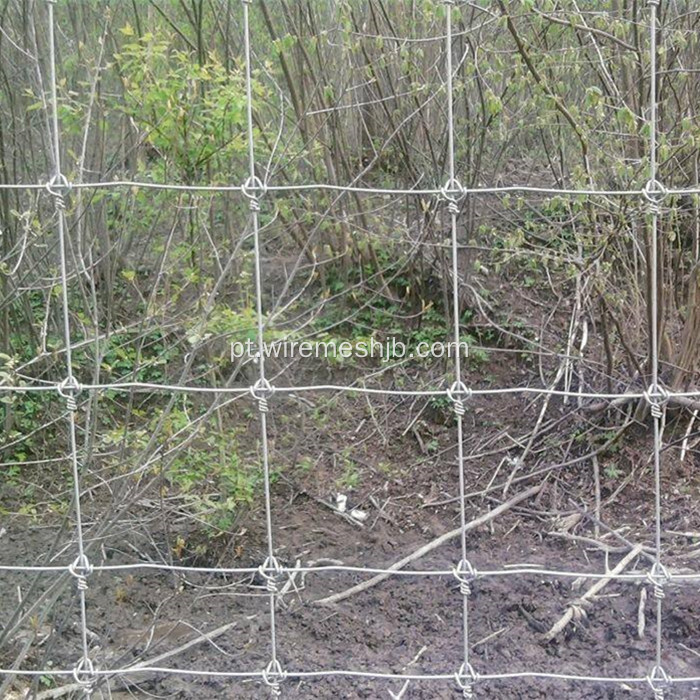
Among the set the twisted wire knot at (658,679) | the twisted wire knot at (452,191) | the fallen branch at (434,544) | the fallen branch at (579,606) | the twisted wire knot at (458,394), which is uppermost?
the twisted wire knot at (452,191)

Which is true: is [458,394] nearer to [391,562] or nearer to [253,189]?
[253,189]

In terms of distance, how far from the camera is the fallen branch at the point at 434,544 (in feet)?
9.37

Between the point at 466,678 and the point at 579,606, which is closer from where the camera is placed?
the point at 466,678

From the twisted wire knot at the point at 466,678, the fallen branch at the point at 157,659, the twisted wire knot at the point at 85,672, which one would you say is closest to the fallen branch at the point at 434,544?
the fallen branch at the point at 157,659

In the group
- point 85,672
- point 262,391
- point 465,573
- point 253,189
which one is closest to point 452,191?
point 253,189

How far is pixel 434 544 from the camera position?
10.1 ft

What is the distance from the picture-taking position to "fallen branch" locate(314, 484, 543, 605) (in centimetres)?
286

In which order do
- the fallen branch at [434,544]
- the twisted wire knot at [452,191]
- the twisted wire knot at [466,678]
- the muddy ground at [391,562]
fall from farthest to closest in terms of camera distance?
the fallen branch at [434,544], the muddy ground at [391,562], the twisted wire knot at [466,678], the twisted wire knot at [452,191]

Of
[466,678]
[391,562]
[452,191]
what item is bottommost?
[391,562]

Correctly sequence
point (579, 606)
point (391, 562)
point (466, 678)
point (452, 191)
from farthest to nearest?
point (391, 562), point (579, 606), point (466, 678), point (452, 191)

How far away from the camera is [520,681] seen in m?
A: 2.38

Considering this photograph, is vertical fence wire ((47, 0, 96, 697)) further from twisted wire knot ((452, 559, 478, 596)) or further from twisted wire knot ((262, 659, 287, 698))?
twisted wire knot ((452, 559, 478, 596))

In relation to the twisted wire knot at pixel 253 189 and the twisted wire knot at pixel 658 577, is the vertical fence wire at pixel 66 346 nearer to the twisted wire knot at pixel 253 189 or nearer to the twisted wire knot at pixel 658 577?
the twisted wire knot at pixel 253 189

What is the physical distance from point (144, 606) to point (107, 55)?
7.05 feet
